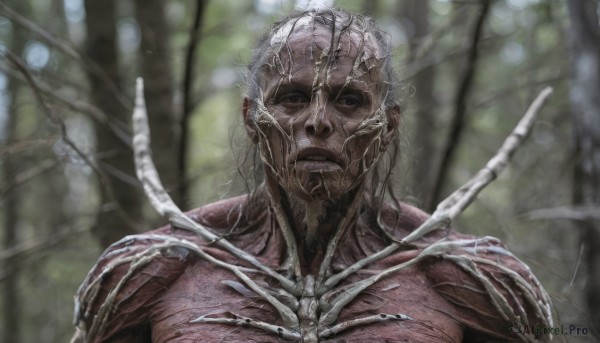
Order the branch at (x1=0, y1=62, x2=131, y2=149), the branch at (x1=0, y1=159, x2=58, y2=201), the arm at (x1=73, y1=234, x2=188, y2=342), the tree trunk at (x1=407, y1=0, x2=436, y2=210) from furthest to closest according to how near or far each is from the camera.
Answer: the tree trunk at (x1=407, y1=0, x2=436, y2=210), the branch at (x1=0, y1=159, x2=58, y2=201), the branch at (x1=0, y1=62, x2=131, y2=149), the arm at (x1=73, y1=234, x2=188, y2=342)

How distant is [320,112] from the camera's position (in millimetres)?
2754

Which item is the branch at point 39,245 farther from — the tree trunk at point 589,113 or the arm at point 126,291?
the tree trunk at point 589,113

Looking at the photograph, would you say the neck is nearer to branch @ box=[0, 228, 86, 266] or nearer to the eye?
the eye

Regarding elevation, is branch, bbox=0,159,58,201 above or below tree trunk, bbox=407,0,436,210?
below

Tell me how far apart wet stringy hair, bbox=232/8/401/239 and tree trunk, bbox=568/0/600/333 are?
936 millimetres

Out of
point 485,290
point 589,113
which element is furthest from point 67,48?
point 485,290

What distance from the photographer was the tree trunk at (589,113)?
378cm

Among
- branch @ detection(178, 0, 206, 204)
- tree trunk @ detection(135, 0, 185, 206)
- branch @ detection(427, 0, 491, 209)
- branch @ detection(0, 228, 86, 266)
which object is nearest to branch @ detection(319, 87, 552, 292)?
branch @ detection(427, 0, 491, 209)

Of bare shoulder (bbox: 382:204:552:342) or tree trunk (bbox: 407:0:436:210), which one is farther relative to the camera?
tree trunk (bbox: 407:0:436:210)

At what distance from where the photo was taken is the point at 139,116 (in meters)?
3.75

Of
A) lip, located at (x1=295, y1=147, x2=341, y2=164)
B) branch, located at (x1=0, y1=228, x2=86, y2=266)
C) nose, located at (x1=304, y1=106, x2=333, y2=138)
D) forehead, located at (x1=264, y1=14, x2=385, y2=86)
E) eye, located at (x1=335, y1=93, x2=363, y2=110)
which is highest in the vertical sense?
forehead, located at (x1=264, y1=14, x2=385, y2=86)

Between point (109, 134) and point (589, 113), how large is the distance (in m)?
2.92

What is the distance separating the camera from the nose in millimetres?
2729

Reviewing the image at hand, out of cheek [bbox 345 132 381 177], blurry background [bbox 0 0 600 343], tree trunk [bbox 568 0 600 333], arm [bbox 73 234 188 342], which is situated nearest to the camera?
cheek [bbox 345 132 381 177]
